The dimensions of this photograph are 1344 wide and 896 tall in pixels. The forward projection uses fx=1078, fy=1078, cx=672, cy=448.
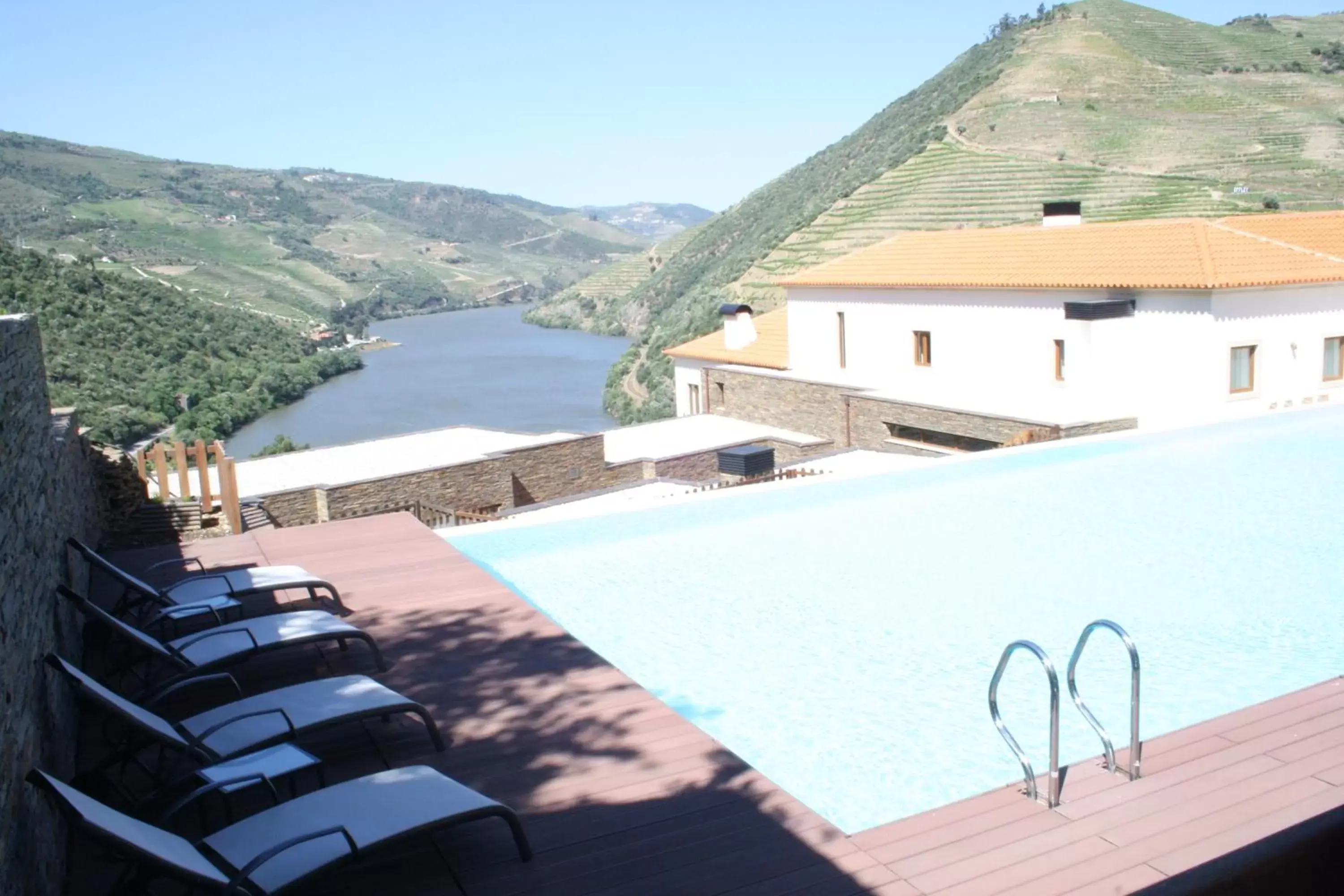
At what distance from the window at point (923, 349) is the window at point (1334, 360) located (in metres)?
6.27

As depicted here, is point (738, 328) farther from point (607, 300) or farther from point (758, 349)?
point (607, 300)

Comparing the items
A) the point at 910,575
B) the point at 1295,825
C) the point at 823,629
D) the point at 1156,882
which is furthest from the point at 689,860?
the point at 910,575

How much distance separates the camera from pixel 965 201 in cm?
4719

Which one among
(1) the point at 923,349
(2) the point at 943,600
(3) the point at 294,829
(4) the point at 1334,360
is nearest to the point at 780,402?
(1) the point at 923,349

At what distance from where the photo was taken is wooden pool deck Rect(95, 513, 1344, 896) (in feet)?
10.2

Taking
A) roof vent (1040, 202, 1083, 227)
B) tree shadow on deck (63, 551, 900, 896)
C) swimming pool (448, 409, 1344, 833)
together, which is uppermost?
roof vent (1040, 202, 1083, 227)

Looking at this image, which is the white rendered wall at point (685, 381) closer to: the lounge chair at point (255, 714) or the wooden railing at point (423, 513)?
the wooden railing at point (423, 513)

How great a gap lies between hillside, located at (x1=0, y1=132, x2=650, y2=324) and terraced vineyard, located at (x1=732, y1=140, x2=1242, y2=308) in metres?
33.4

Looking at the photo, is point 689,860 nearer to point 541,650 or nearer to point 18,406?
point 541,650

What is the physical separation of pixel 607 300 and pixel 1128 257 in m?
86.8

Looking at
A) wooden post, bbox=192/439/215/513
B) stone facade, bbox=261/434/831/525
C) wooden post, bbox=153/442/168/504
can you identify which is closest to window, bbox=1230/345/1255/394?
stone facade, bbox=261/434/831/525

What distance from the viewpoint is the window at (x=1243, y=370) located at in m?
15.9

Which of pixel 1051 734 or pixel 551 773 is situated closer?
pixel 1051 734

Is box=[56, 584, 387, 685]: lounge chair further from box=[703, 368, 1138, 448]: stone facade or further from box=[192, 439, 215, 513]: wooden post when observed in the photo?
box=[703, 368, 1138, 448]: stone facade
